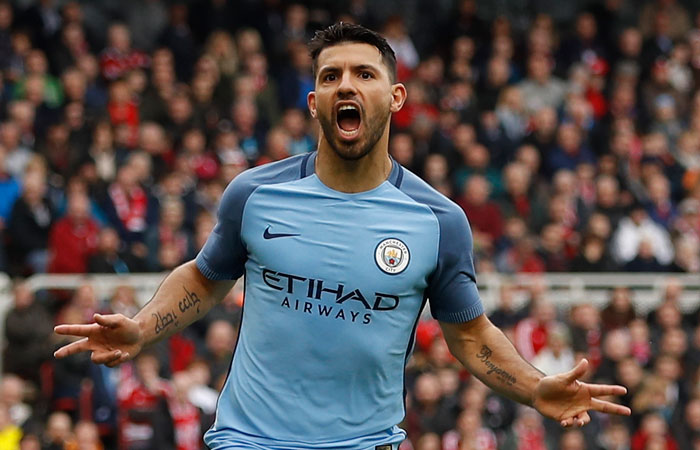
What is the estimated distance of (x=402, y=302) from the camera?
591 cm

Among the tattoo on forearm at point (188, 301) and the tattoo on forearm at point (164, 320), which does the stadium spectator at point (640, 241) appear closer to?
the tattoo on forearm at point (188, 301)

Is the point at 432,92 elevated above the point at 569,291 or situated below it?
above

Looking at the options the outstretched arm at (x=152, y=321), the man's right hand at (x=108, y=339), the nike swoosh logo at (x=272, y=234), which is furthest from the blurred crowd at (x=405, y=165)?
the nike swoosh logo at (x=272, y=234)

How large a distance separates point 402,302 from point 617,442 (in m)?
8.63

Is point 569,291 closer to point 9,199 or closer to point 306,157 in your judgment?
point 9,199

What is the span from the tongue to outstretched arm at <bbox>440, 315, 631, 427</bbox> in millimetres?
897

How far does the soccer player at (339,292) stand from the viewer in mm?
5781

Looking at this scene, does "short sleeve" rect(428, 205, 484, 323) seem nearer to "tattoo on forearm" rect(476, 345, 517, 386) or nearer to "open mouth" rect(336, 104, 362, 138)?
"tattoo on forearm" rect(476, 345, 517, 386)

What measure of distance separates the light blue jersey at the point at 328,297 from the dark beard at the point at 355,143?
0.18 meters

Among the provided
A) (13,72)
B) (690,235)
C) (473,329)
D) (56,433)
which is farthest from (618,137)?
(473,329)

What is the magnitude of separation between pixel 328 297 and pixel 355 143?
23.8 inches

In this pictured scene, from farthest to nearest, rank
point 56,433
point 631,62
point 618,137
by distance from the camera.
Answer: point 631,62, point 618,137, point 56,433

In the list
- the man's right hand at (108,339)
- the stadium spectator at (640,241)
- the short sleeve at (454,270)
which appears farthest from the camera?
the stadium spectator at (640,241)

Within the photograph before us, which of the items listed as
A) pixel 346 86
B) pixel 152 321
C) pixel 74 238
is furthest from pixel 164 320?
pixel 74 238
